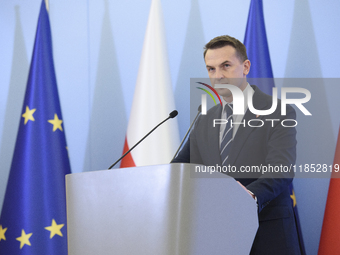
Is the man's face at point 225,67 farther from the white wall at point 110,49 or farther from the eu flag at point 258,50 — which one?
the white wall at point 110,49

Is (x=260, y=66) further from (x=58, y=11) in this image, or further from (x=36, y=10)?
(x=36, y=10)

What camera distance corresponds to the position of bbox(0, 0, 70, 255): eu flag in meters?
2.71

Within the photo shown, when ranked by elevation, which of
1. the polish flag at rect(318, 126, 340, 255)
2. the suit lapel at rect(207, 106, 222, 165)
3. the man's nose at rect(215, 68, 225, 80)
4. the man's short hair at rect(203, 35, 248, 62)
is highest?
the man's short hair at rect(203, 35, 248, 62)

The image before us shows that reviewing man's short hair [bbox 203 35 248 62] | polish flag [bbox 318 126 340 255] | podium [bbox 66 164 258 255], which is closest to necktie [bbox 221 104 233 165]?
man's short hair [bbox 203 35 248 62]

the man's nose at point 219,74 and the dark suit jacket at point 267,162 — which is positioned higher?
the man's nose at point 219,74

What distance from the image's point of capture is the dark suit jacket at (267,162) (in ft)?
4.92

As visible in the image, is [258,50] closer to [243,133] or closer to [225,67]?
[225,67]

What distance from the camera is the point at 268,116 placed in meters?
1.75

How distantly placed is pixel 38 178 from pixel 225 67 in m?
1.74

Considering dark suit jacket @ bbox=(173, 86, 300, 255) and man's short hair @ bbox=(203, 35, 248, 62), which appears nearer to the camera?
dark suit jacket @ bbox=(173, 86, 300, 255)

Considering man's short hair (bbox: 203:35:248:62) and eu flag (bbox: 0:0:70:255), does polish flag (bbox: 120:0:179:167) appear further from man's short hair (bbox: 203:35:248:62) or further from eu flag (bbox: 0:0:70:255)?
man's short hair (bbox: 203:35:248:62)

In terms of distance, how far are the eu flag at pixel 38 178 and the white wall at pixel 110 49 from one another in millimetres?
518

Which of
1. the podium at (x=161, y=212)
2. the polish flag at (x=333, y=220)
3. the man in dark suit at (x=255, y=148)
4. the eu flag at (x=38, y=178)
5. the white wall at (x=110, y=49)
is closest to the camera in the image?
the podium at (x=161, y=212)

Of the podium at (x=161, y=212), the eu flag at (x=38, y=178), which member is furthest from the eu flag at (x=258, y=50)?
the podium at (x=161, y=212)
